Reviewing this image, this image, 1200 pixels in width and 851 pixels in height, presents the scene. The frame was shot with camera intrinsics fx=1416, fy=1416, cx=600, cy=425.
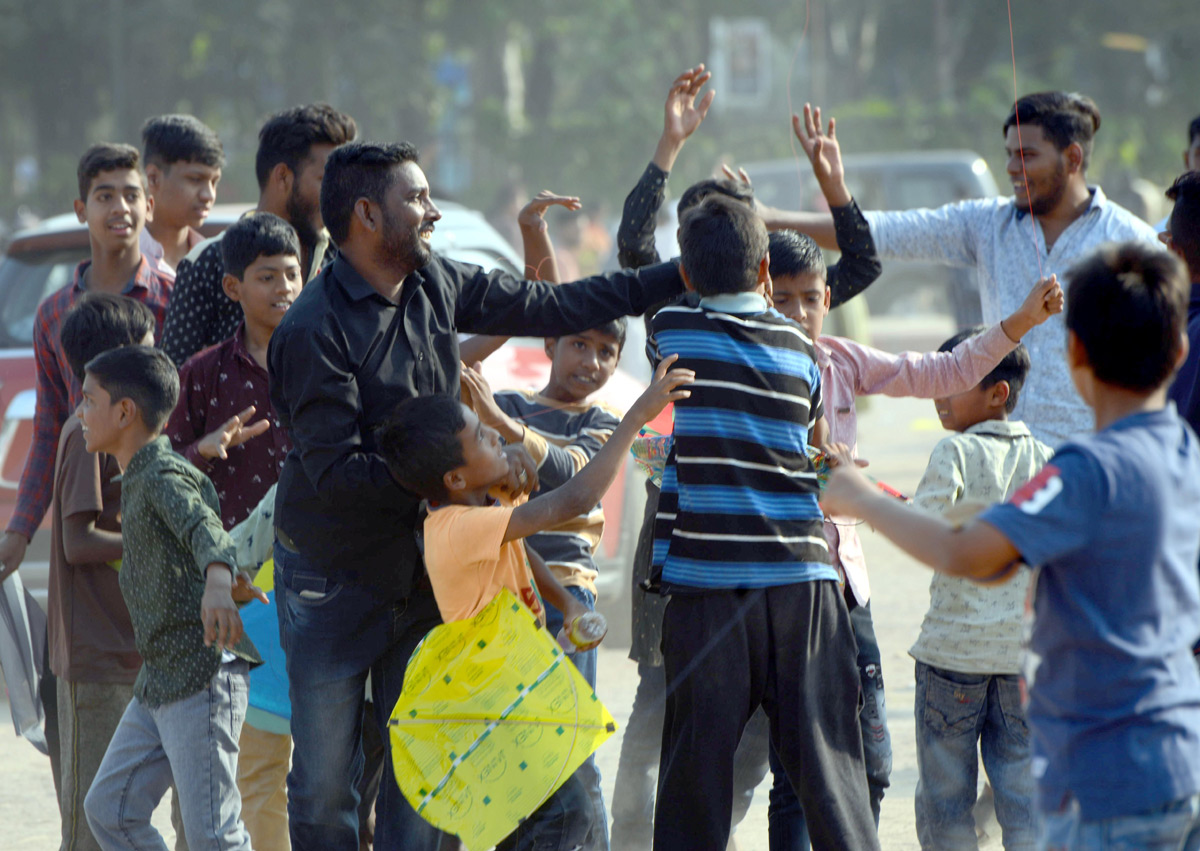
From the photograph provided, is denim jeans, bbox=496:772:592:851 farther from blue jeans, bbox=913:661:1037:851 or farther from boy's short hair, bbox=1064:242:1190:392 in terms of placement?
boy's short hair, bbox=1064:242:1190:392

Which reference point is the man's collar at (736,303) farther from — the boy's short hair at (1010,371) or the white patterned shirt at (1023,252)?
the white patterned shirt at (1023,252)

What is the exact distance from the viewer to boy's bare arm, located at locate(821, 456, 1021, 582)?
219cm

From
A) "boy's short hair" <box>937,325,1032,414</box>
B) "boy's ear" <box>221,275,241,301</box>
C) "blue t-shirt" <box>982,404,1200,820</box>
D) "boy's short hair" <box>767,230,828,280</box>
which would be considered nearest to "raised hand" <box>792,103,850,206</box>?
"boy's short hair" <box>767,230,828,280</box>

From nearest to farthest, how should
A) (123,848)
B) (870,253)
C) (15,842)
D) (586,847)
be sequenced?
1. (123,848)
2. (586,847)
3. (870,253)
4. (15,842)

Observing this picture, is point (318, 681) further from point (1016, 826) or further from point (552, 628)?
point (1016, 826)

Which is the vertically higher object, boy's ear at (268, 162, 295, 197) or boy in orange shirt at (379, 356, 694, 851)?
boy's ear at (268, 162, 295, 197)

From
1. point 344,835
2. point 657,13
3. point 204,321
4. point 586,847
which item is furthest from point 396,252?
point 657,13

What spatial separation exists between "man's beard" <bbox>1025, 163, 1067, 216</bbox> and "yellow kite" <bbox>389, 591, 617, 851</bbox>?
2287 millimetres

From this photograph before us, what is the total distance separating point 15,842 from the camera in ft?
14.6

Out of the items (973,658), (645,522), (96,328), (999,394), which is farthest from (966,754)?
(96,328)

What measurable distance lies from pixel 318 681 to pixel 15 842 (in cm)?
194

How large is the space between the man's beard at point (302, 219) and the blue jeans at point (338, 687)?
1099 millimetres

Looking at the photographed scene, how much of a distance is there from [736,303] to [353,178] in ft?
2.91

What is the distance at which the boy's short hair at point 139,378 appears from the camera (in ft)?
10.9
